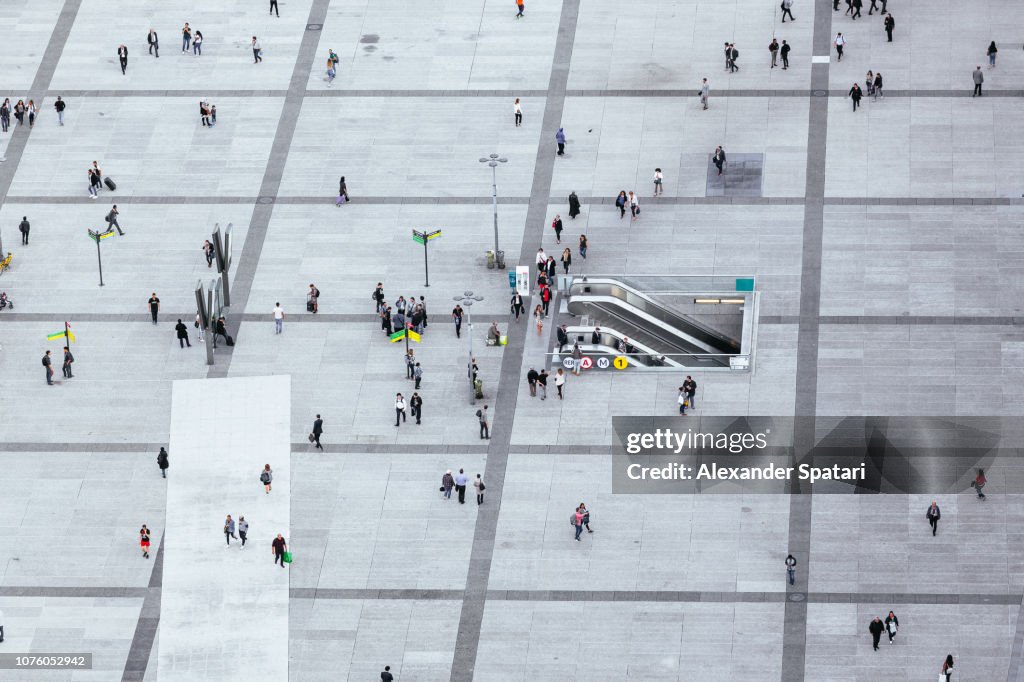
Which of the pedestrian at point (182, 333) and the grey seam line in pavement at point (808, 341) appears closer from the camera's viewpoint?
the grey seam line in pavement at point (808, 341)

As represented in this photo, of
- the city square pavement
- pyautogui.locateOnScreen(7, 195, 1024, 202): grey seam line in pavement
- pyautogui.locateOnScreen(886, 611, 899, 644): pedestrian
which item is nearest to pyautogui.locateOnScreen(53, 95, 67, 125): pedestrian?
the city square pavement

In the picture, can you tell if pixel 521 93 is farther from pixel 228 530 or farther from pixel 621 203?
pixel 228 530

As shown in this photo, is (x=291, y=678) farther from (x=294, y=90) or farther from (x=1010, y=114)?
(x=1010, y=114)

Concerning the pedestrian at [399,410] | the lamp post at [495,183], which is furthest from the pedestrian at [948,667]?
the lamp post at [495,183]

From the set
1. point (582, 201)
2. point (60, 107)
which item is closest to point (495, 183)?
point (582, 201)

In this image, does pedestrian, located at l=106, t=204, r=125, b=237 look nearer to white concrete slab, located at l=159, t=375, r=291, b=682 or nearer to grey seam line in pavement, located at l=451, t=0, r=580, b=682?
white concrete slab, located at l=159, t=375, r=291, b=682

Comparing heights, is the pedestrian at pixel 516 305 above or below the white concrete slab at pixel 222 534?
above

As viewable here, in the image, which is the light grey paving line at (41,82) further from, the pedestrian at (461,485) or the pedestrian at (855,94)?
the pedestrian at (855,94)
